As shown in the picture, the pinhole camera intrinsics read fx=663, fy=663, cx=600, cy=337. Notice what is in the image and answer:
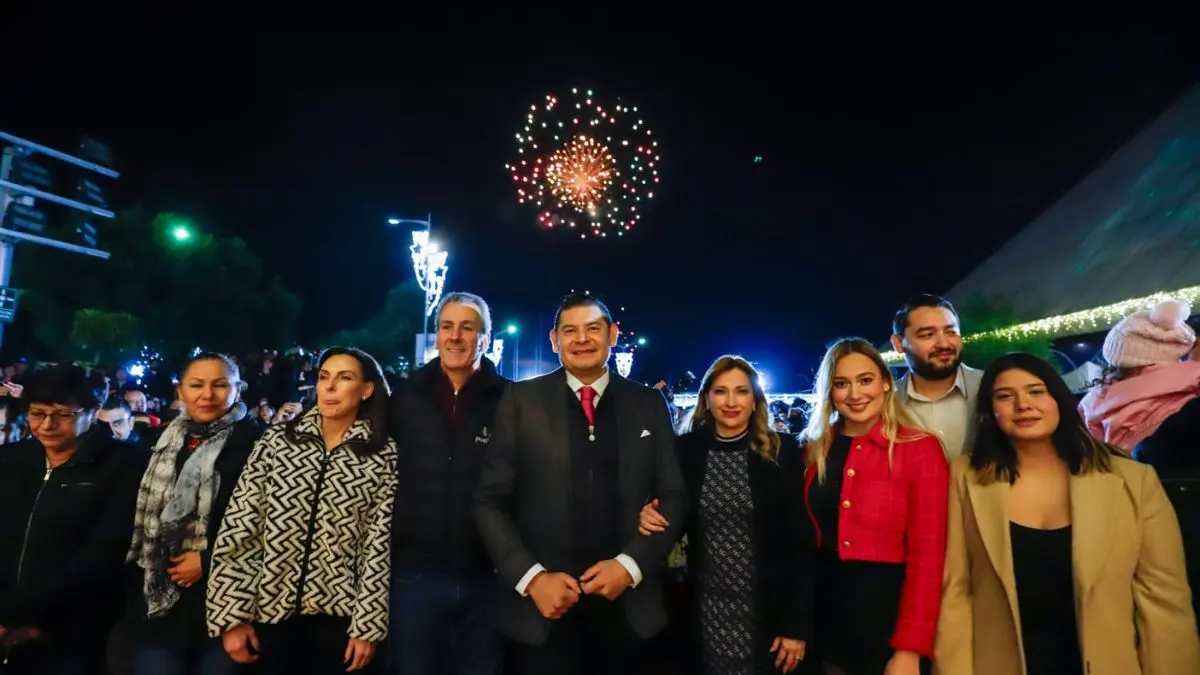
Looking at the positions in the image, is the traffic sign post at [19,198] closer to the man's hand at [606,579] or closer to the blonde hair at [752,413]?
the blonde hair at [752,413]

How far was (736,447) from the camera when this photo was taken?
3.59 metres

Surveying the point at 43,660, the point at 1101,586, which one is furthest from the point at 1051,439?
the point at 43,660

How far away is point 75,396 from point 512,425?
2627mm

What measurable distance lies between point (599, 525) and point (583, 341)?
94 centimetres

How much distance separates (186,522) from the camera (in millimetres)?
3600

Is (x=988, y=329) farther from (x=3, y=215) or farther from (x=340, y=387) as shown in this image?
(x=3, y=215)

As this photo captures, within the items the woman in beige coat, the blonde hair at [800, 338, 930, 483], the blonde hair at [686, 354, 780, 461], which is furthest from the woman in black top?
the woman in beige coat

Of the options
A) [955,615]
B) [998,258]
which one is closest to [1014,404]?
[955,615]

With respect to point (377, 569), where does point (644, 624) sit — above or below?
below

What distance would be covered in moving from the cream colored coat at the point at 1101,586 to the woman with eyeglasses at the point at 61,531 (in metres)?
4.45

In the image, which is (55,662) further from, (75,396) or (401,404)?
(401,404)

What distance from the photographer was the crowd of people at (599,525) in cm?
302

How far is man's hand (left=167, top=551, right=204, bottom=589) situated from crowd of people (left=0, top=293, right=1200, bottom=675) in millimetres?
12

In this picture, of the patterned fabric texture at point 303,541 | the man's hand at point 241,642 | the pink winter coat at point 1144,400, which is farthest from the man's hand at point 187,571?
the pink winter coat at point 1144,400
